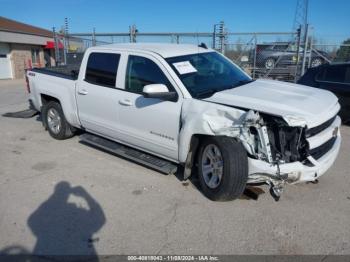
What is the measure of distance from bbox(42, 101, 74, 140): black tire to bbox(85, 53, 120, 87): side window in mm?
1228

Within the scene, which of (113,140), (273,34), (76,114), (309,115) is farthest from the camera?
(273,34)

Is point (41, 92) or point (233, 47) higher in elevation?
point (233, 47)

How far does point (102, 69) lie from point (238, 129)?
2698 millimetres

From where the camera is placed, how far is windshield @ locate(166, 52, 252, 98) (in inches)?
174

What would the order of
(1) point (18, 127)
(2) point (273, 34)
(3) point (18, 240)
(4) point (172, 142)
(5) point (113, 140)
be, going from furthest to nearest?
1. (2) point (273, 34)
2. (1) point (18, 127)
3. (5) point (113, 140)
4. (4) point (172, 142)
5. (3) point (18, 240)

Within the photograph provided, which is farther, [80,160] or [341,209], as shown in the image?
[80,160]

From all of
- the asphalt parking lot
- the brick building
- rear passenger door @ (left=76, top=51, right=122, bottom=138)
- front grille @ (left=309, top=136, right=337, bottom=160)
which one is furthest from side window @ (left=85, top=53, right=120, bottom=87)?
the brick building

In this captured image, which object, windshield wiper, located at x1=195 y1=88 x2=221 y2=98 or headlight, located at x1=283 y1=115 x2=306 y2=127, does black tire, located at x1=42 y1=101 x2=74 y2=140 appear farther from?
headlight, located at x1=283 y1=115 x2=306 y2=127

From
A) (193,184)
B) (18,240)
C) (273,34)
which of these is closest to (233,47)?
(273,34)

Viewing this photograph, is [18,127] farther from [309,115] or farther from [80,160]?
[309,115]

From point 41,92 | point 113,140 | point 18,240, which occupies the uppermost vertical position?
point 41,92

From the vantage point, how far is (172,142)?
4.43 m

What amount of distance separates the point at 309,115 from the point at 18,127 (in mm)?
6960

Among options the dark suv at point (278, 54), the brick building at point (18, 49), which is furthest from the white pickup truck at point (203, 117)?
the brick building at point (18, 49)
